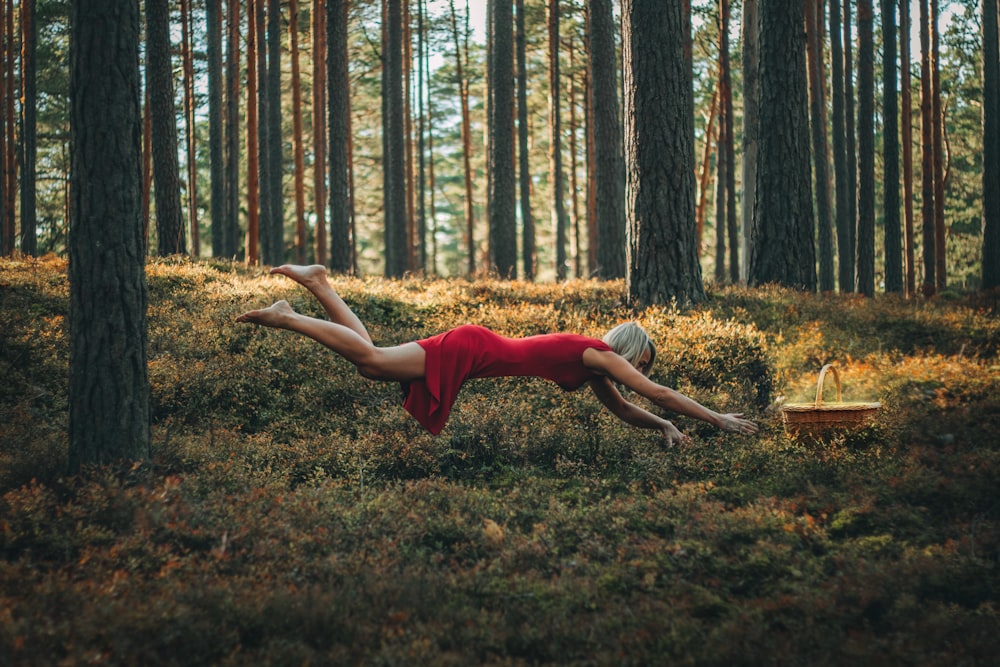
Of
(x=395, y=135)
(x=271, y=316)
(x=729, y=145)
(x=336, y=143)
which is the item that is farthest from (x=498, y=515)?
(x=729, y=145)

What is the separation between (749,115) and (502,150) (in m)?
5.91

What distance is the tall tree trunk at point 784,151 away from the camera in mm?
13812

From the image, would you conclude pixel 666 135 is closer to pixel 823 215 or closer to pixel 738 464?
pixel 738 464

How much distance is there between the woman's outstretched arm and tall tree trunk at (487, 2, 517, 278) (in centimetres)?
1242

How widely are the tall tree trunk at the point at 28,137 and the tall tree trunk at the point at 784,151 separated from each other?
19.0 metres

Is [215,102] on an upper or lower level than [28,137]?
upper

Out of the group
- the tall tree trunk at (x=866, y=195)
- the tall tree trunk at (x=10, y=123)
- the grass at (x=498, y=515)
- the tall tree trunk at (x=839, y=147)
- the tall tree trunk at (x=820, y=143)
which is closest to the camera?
the grass at (x=498, y=515)

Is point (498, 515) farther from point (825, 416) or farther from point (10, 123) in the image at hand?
point (10, 123)

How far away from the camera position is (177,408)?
27.5 ft

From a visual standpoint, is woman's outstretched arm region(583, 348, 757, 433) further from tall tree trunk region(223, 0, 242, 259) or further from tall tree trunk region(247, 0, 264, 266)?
tall tree trunk region(223, 0, 242, 259)

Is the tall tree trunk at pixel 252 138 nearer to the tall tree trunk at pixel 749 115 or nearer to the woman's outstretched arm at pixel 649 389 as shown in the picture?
the tall tree trunk at pixel 749 115

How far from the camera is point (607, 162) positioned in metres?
17.1

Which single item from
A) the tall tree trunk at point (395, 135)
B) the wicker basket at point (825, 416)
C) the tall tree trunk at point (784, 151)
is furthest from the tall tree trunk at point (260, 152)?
the wicker basket at point (825, 416)

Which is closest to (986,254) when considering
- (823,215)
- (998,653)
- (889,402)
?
(823,215)
